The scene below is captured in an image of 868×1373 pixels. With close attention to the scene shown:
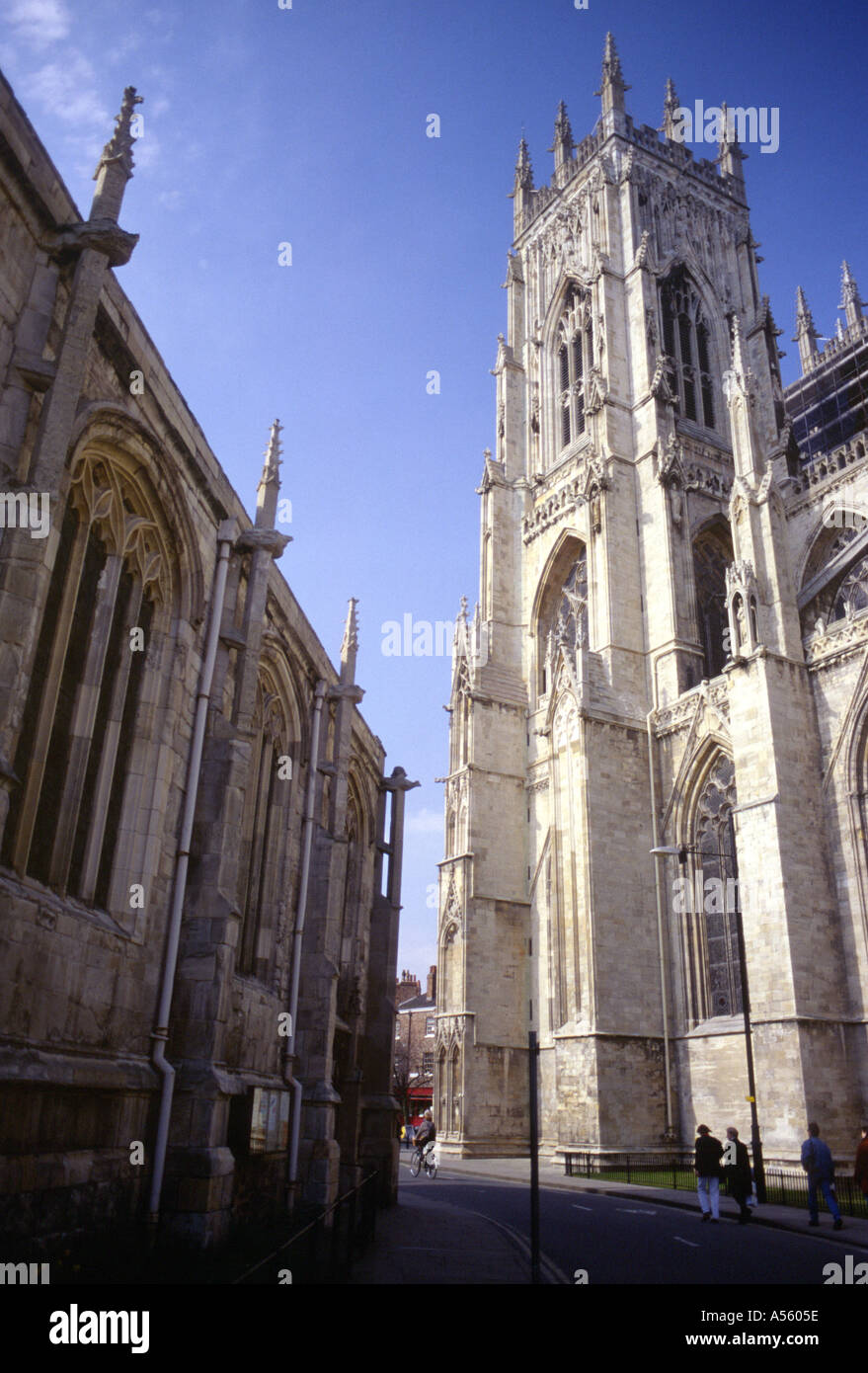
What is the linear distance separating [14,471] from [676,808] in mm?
24796

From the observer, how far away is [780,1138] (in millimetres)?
21312

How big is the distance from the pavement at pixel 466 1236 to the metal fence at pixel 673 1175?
75 centimetres

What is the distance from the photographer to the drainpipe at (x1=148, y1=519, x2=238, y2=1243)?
9.10 m

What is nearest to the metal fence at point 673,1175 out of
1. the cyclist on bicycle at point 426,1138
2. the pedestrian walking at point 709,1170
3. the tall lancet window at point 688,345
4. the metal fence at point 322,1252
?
the pedestrian walking at point 709,1170

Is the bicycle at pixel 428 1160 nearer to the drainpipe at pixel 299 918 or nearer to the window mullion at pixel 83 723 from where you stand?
the drainpipe at pixel 299 918

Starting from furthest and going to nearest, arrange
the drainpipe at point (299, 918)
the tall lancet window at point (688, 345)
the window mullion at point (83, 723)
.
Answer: the tall lancet window at point (688, 345) → the drainpipe at point (299, 918) → the window mullion at point (83, 723)

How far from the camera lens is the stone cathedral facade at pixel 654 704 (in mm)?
23734

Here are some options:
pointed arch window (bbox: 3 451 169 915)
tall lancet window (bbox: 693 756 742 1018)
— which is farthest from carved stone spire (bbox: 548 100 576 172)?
pointed arch window (bbox: 3 451 169 915)

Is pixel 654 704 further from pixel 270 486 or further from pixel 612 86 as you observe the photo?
pixel 612 86

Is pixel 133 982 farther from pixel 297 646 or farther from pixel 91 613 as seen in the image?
pixel 297 646

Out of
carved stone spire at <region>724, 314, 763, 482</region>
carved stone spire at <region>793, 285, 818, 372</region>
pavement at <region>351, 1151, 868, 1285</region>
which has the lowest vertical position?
pavement at <region>351, 1151, 868, 1285</region>

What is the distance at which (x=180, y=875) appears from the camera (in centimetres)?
1030

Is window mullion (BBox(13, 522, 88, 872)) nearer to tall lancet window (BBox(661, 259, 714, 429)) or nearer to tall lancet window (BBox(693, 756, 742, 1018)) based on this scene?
Result: tall lancet window (BBox(693, 756, 742, 1018))

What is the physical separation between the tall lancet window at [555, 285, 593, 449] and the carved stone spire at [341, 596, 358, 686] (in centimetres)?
2419
